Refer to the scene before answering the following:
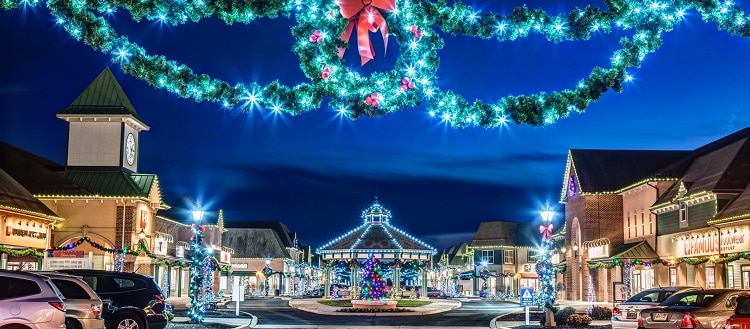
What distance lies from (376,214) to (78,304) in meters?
38.5

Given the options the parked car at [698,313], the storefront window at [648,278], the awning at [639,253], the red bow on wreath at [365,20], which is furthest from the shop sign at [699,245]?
the red bow on wreath at [365,20]

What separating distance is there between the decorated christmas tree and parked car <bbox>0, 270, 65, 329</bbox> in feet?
115

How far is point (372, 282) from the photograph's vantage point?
49688 millimetres

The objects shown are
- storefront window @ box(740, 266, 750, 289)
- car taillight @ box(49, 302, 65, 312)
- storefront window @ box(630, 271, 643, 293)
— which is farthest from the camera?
storefront window @ box(630, 271, 643, 293)

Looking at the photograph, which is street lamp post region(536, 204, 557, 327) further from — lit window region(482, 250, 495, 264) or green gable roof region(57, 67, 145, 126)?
lit window region(482, 250, 495, 264)

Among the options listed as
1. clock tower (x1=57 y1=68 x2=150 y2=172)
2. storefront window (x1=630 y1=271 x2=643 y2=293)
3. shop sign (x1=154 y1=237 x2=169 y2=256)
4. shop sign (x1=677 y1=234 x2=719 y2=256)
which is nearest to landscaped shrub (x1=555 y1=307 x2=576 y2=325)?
shop sign (x1=677 y1=234 x2=719 y2=256)

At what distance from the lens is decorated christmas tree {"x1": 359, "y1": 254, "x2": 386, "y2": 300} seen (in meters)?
49.1

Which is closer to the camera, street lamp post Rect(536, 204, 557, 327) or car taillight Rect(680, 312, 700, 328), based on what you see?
car taillight Rect(680, 312, 700, 328)

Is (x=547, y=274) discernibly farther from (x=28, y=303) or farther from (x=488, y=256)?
A: (x=488, y=256)

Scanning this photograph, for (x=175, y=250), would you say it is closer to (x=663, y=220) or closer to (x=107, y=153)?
(x=107, y=153)

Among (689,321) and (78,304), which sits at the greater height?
(78,304)

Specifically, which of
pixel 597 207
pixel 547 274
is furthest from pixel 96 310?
pixel 597 207

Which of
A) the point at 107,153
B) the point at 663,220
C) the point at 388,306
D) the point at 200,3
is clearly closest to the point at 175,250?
the point at 107,153

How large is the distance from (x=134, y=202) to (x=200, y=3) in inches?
1659
